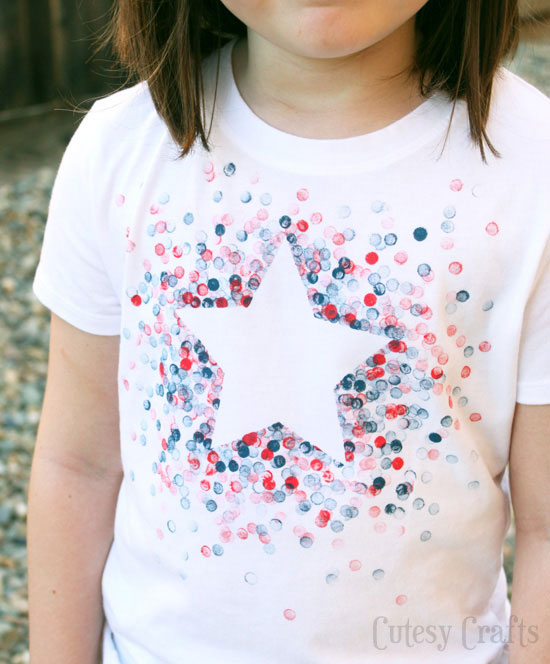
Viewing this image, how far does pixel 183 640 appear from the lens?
1.04 metres

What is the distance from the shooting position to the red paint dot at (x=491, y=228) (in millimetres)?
909

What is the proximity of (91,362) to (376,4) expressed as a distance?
533 mm

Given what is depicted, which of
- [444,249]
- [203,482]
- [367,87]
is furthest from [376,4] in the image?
[203,482]

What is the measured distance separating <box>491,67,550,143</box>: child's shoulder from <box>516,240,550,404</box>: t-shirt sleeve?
0.41ft

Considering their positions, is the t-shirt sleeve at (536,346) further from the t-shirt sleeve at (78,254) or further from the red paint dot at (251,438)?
the t-shirt sleeve at (78,254)

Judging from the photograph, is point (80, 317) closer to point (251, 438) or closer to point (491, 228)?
point (251, 438)

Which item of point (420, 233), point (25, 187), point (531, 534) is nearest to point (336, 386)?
point (420, 233)

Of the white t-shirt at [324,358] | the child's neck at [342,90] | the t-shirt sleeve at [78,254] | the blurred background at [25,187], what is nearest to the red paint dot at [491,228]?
the white t-shirt at [324,358]

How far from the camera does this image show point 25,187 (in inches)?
153

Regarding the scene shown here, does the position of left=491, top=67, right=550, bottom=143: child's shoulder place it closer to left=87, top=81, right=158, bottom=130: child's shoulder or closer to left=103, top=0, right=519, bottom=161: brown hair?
left=103, top=0, right=519, bottom=161: brown hair

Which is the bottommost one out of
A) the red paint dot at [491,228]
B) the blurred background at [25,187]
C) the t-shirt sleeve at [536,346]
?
the blurred background at [25,187]

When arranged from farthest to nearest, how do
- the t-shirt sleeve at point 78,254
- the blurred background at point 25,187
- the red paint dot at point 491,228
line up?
the blurred background at point 25,187 → the t-shirt sleeve at point 78,254 → the red paint dot at point 491,228

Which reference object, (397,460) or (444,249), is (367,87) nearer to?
(444,249)

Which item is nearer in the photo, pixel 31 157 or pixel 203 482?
pixel 203 482
